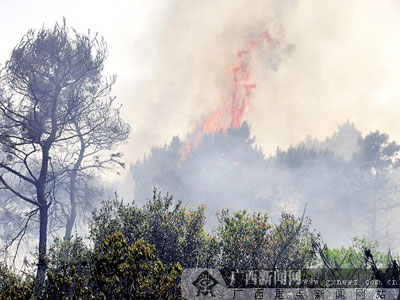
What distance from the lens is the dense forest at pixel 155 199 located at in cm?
898

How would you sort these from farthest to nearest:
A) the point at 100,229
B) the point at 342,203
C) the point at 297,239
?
the point at 342,203, the point at 297,239, the point at 100,229

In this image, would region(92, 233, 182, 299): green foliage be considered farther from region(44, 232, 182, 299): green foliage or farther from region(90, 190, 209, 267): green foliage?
region(90, 190, 209, 267): green foliage

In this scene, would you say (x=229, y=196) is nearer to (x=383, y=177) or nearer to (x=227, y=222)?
(x=383, y=177)

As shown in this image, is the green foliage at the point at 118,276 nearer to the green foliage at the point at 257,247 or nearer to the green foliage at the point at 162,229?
the green foliage at the point at 162,229

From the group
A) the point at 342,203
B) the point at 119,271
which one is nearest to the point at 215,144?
the point at 342,203

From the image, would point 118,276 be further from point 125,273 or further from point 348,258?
point 348,258

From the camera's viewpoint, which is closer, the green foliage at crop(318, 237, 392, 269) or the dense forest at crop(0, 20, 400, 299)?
the dense forest at crop(0, 20, 400, 299)

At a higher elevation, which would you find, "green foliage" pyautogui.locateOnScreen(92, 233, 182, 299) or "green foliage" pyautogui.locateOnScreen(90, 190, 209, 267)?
"green foliage" pyautogui.locateOnScreen(90, 190, 209, 267)

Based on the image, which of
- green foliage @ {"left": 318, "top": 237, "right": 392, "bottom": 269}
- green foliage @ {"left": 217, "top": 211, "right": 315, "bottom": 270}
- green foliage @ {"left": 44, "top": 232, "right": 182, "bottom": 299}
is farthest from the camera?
green foliage @ {"left": 318, "top": 237, "right": 392, "bottom": 269}

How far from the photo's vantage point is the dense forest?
8.98 metres

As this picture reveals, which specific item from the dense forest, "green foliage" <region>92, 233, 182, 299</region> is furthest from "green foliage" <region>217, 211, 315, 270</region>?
"green foliage" <region>92, 233, 182, 299</region>

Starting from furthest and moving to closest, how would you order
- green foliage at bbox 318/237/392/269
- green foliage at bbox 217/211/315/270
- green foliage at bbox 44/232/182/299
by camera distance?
green foliage at bbox 318/237/392/269, green foliage at bbox 217/211/315/270, green foliage at bbox 44/232/182/299

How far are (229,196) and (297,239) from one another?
4827 cm

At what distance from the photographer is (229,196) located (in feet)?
206
